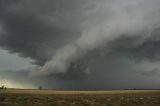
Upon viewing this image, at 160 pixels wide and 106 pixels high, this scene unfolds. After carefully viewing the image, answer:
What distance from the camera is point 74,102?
58.0m

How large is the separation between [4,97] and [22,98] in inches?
139

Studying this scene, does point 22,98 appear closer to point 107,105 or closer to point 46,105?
point 46,105

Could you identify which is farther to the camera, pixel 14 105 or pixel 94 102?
pixel 94 102

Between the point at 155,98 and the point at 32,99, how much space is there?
24.9 m

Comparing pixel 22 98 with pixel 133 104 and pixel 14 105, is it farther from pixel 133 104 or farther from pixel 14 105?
pixel 133 104

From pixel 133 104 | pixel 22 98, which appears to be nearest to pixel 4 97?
pixel 22 98

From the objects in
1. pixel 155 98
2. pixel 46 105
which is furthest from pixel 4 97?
pixel 155 98

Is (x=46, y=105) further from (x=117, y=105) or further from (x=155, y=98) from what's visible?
(x=155, y=98)

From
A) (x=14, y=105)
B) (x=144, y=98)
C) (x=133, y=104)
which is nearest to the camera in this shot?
(x=14, y=105)

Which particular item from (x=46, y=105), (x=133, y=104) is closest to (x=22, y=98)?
(x=46, y=105)

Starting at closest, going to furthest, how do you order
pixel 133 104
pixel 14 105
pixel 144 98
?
pixel 14 105 → pixel 133 104 → pixel 144 98

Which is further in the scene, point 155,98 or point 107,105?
point 155,98

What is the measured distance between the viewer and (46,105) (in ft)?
184

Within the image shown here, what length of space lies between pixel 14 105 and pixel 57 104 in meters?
7.58
